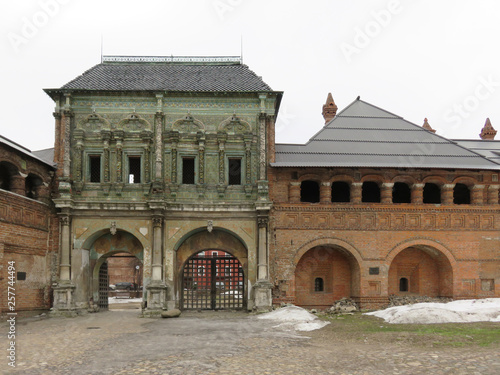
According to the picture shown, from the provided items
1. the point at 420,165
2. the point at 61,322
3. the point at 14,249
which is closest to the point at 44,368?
the point at 61,322

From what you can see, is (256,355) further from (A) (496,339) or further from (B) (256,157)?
(B) (256,157)

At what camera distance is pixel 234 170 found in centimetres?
2302

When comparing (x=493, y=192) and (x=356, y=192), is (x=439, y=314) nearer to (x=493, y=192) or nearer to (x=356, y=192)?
(x=356, y=192)

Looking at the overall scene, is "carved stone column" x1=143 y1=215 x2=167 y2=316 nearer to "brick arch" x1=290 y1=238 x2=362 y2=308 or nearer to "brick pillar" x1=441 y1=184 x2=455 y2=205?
"brick arch" x1=290 y1=238 x2=362 y2=308

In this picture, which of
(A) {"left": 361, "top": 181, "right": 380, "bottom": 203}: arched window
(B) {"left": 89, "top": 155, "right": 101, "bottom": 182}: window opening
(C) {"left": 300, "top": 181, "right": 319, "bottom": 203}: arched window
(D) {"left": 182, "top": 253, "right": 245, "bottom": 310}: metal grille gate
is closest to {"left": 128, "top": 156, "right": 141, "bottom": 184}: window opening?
(B) {"left": 89, "top": 155, "right": 101, "bottom": 182}: window opening

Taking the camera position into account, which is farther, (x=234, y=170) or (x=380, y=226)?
(x=234, y=170)

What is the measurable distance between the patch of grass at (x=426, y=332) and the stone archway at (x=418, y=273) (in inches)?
228

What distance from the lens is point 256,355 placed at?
11.3 metres

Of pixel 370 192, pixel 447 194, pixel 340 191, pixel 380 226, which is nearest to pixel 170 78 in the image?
pixel 340 191

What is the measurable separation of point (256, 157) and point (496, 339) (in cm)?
1263

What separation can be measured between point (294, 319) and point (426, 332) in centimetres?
519

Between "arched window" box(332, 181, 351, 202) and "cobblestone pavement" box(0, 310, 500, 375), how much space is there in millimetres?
9001

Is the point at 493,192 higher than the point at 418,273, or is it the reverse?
the point at 493,192

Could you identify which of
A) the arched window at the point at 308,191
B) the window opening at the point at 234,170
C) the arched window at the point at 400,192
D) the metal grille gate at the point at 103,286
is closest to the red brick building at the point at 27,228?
the metal grille gate at the point at 103,286
